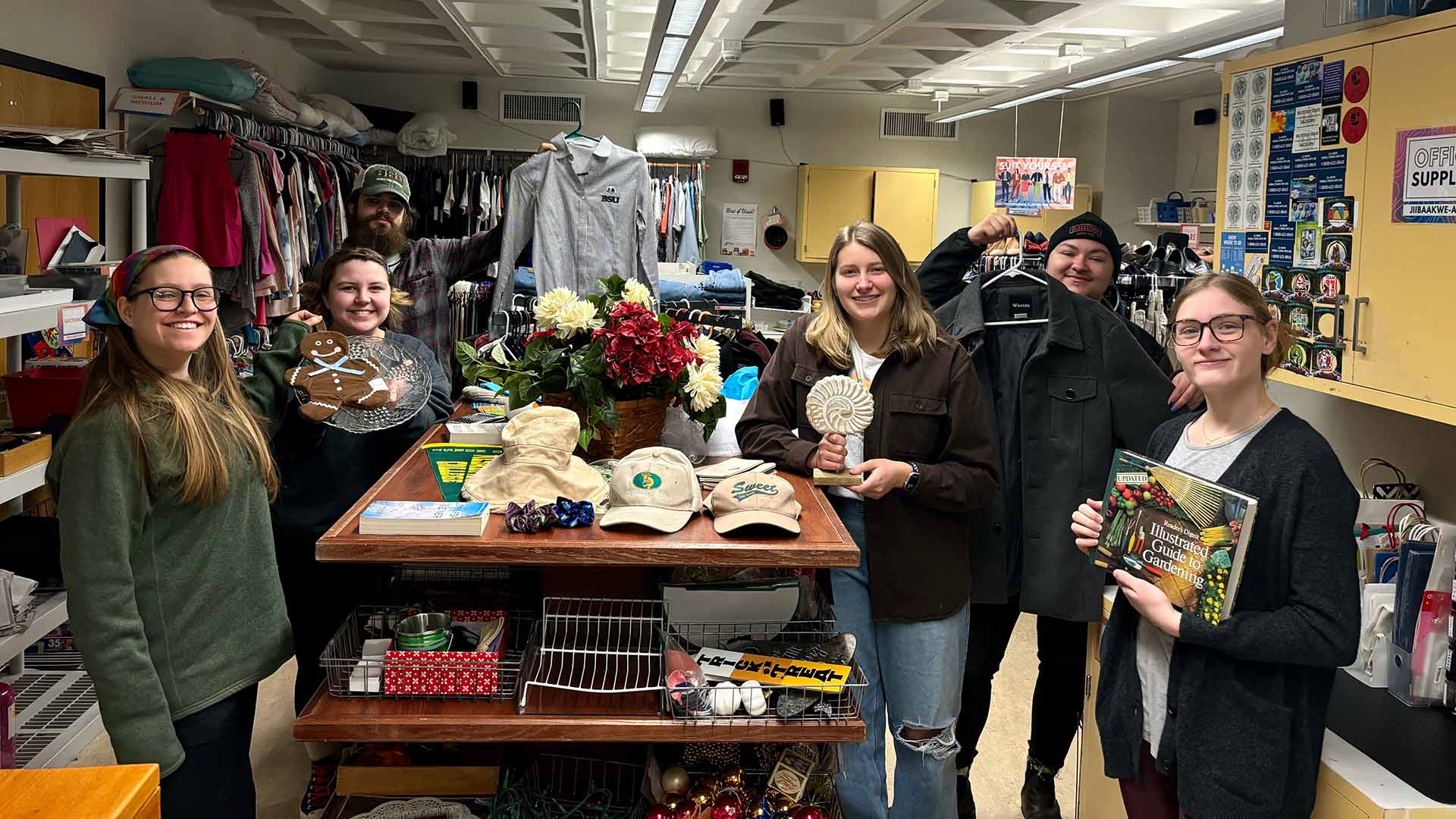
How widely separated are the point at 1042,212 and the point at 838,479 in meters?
7.77

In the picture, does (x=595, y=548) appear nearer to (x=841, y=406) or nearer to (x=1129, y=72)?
(x=841, y=406)

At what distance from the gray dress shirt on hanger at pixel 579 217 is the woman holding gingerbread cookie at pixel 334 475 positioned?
2.16 m

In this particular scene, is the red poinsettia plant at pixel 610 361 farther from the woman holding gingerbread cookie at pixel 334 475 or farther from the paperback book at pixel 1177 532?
the paperback book at pixel 1177 532

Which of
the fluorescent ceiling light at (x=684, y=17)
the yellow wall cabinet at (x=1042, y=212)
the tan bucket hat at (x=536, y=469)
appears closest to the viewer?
the tan bucket hat at (x=536, y=469)

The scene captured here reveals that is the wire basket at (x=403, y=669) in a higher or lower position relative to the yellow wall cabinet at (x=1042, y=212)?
lower

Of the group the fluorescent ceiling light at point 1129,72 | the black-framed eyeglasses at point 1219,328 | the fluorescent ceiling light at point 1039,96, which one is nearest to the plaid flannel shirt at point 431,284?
the black-framed eyeglasses at point 1219,328

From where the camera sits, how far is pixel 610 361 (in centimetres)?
249

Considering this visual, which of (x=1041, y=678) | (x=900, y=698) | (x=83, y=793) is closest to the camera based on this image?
(x=83, y=793)

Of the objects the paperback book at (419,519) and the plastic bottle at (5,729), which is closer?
the paperback book at (419,519)

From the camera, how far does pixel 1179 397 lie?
9.05 feet

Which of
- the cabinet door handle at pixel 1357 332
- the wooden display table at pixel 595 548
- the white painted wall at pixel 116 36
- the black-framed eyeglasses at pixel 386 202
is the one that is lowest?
the wooden display table at pixel 595 548

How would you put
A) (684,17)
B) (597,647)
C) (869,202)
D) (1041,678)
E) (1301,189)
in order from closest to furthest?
(597,647)
(1301,189)
(1041,678)
(684,17)
(869,202)

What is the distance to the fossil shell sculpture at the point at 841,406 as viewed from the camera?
243 cm

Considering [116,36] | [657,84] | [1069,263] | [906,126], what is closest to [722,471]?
[1069,263]
